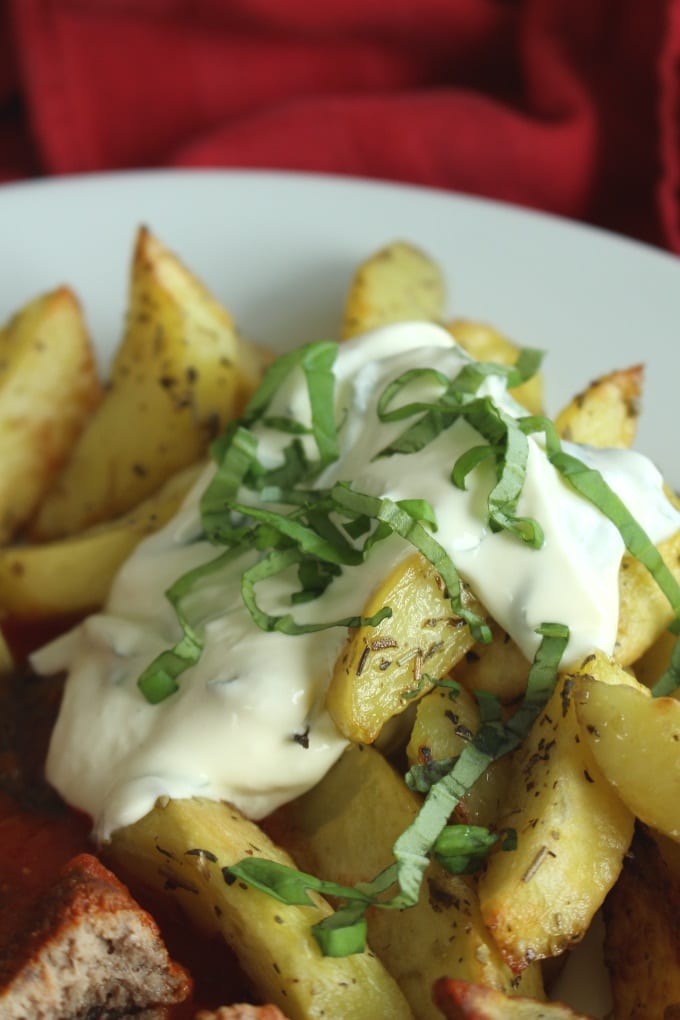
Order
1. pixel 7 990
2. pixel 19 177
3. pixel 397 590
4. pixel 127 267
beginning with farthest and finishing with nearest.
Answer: pixel 19 177 → pixel 127 267 → pixel 397 590 → pixel 7 990

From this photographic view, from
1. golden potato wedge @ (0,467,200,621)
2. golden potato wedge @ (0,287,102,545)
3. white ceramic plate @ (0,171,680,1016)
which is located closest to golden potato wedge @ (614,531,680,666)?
golden potato wedge @ (0,467,200,621)

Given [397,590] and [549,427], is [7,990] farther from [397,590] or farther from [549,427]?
[549,427]

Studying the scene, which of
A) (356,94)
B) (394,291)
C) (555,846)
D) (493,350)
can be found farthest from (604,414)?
(356,94)

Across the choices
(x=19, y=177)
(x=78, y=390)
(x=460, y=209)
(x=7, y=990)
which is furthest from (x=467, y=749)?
(x=19, y=177)

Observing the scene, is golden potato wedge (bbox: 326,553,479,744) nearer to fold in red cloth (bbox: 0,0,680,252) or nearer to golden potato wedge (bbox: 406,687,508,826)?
golden potato wedge (bbox: 406,687,508,826)

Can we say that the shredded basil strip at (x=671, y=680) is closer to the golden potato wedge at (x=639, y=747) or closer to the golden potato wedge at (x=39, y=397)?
the golden potato wedge at (x=639, y=747)

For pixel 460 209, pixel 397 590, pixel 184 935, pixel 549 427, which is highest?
pixel 460 209
